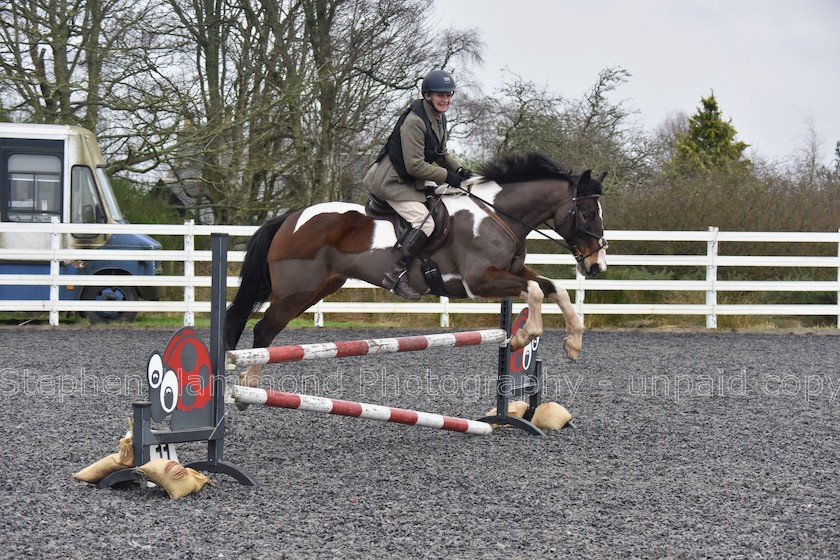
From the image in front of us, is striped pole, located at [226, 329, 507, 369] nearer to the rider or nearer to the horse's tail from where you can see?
the rider

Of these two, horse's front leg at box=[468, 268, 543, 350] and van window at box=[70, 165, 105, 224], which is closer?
horse's front leg at box=[468, 268, 543, 350]

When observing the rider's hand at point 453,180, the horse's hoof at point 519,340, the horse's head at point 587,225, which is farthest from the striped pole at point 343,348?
the rider's hand at point 453,180

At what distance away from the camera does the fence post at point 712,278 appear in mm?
13180

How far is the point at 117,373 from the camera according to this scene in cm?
841

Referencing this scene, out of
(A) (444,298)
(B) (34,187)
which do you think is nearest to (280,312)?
(A) (444,298)

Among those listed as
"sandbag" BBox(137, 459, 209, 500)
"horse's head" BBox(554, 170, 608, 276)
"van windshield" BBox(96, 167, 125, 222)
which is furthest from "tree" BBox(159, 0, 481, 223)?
"sandbag" BBox(137, 459, 209, 500)

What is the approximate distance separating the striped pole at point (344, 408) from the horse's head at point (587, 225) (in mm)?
1326

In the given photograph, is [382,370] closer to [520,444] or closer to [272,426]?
[272,426]

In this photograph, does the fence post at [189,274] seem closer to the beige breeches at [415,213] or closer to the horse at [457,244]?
the horse at [457,244]

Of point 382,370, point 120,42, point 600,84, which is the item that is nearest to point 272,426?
point 382,370

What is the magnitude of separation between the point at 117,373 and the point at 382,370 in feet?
7.99

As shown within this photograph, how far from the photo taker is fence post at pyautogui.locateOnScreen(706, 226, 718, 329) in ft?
43.2

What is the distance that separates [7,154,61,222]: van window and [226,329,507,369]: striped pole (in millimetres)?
9530

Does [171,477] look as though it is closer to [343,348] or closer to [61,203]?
[343,348]
